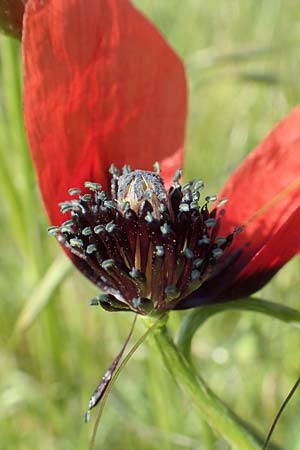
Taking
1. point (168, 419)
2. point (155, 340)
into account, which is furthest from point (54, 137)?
point (168, 419)

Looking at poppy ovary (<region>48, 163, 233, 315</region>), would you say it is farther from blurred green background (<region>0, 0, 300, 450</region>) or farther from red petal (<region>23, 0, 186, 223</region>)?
blurred green background (<region>0, 0, 300, 450</region>)

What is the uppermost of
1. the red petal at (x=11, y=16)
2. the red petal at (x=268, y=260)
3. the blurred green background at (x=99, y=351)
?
the red petal at (x=11, y=16)

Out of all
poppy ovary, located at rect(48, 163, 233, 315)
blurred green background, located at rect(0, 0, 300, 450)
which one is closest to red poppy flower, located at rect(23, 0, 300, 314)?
poppy ovary, located at rect(48, 163, 233, 315)

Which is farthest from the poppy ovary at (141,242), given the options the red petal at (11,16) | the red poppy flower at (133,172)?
the red petal at (11,16)

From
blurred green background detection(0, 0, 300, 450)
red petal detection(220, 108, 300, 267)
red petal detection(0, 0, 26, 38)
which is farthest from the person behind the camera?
blurred green background detection(0, 0, 300, 450)

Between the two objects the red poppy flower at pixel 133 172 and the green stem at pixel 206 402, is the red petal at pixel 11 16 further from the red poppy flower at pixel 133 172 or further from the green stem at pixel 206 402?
the green stem at pixel 206 402

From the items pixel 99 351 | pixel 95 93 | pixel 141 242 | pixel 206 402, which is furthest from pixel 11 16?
pixel 99 351
